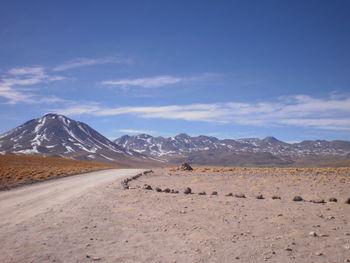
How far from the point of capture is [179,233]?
992cm

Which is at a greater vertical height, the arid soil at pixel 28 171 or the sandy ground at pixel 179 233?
the arid soil at pixel 28 171

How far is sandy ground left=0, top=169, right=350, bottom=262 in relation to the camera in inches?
304

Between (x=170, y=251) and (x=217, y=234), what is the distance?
87.8 inches

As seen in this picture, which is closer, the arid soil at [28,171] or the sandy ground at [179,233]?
the sandy ground at [179,233]

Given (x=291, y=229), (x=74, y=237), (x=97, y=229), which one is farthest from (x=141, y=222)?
(x=291, y=229)

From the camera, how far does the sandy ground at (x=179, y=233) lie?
7719 mm

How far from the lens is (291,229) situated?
10281 millimetres

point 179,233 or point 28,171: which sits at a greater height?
point 28,171

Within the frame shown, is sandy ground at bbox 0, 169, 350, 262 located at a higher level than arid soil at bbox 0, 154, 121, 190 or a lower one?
lower

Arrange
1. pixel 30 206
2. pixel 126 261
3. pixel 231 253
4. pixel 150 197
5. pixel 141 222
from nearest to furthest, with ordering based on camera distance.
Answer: pixel 126 261
pixel 231 253
pixel 141 222
pixel 30 206
pixel 150 197

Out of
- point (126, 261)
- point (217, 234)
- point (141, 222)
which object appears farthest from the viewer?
point (141, 222)

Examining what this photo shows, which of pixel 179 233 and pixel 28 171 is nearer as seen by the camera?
pixel 179 233

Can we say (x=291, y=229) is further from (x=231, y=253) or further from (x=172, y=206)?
(x=172, y=206)

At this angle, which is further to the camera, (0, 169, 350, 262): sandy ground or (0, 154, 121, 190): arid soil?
(0, 154, 121, 190): arid soil
